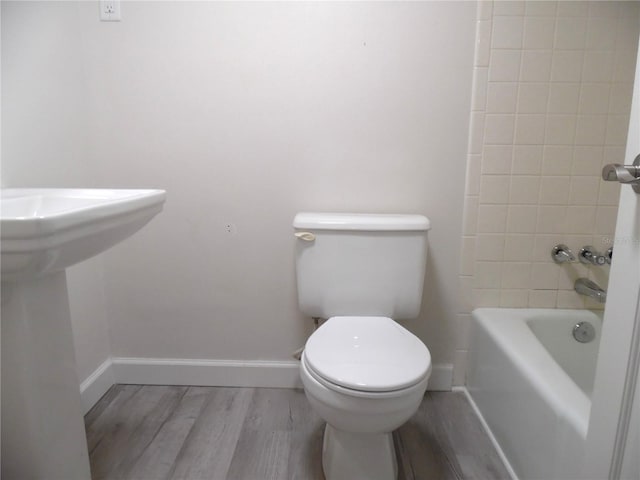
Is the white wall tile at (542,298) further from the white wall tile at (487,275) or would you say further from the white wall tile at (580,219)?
the white wall tile at (580,219)

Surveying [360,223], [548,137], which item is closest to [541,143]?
[548,137]

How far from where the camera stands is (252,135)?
4.91ft

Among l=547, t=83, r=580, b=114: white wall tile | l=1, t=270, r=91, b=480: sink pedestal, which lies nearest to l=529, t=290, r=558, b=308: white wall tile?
l=547, t=83, r=580, b=114: white wall tile

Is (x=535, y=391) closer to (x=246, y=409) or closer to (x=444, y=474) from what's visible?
(x=444, y=474)

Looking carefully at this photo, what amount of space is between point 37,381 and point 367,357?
31.0 inches

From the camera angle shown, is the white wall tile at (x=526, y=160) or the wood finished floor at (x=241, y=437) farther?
the white wall tile at (x=526, y=160)

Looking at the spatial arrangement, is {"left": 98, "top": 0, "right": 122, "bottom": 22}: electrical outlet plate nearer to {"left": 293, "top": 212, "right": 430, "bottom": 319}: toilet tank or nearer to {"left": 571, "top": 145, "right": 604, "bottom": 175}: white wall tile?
{"left": 293, "top": 212, "right": 430, "bottom": 319}: toilet tank

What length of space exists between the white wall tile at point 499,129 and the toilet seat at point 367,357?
0.79m

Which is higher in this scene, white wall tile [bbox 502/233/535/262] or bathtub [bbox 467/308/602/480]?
white wall tile [bbox 502/233/535/262]

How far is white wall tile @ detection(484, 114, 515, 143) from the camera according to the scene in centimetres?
146

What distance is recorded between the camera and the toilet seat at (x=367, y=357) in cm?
98

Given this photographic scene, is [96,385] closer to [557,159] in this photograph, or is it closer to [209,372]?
[209,372]

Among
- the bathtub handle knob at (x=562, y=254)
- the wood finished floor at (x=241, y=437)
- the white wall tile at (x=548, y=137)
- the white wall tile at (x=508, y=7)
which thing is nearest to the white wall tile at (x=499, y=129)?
the white wall tile at (x=548, y=137)

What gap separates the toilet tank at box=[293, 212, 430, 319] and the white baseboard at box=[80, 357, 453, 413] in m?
0.43
